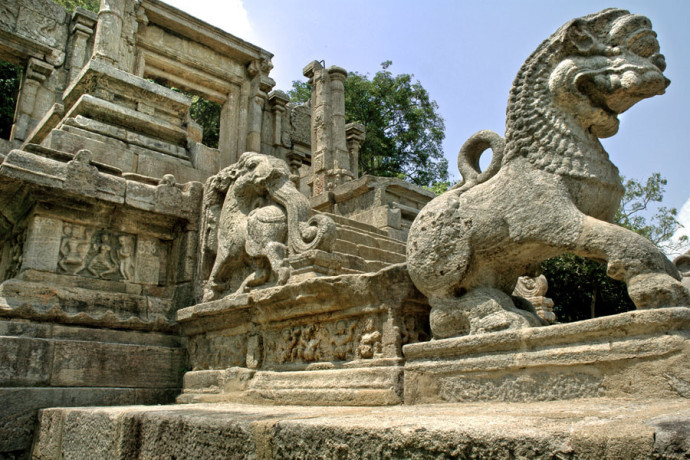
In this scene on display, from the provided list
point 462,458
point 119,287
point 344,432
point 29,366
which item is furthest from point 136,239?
point 462,458

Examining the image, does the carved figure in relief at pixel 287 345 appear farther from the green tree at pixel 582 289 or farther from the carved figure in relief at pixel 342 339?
the green tree at pixel 582 289

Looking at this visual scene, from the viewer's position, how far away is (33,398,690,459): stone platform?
4.81 ft

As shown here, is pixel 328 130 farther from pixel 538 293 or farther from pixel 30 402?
pixel 30 402

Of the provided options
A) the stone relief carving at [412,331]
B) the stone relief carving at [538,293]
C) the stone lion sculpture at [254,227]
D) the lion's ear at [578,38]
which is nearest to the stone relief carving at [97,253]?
the stone lion sculpture at [254,227]

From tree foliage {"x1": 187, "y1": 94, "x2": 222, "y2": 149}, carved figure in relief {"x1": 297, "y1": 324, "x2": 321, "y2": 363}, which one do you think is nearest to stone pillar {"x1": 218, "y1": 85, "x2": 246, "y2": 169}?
tree foliage {"x1": 187, "y1": 94, "x2": 222, "y2": 149}

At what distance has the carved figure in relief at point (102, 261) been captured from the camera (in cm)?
541

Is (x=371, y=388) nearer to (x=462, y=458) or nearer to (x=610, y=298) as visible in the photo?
(x=462, y=458)

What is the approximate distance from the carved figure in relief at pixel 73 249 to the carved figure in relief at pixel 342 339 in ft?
9.27

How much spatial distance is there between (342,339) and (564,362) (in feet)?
5.27

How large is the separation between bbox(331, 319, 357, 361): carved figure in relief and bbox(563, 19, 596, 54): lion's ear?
2.10 metres

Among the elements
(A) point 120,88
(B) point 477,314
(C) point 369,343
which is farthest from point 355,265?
(A) point 120,88

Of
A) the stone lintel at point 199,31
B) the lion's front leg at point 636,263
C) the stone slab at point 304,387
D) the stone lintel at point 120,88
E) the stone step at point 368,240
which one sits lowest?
the stone slab at point 304,387

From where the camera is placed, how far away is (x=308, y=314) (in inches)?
159

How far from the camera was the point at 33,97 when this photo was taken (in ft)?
42.2
